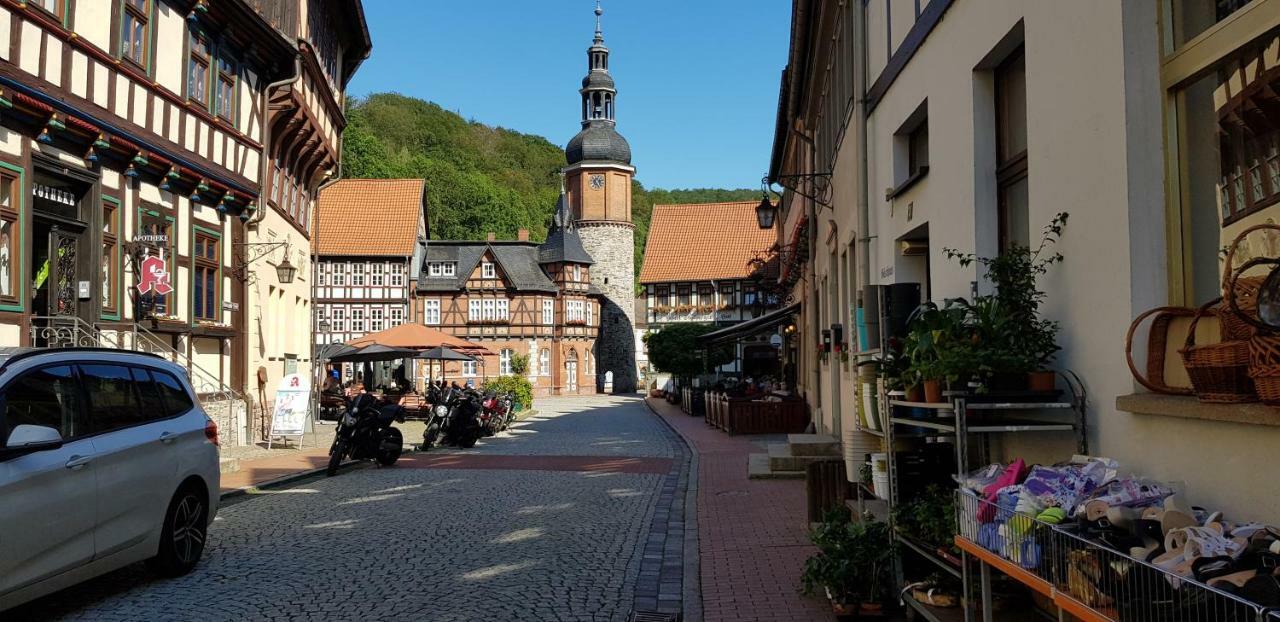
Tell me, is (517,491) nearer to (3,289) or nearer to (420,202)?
(3,289)

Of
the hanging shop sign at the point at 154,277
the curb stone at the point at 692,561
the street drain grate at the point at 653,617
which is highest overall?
the hanging shop sign at the point at 154,277

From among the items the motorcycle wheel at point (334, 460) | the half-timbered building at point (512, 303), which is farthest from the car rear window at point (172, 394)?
the half-timbered building at point (512, 303)

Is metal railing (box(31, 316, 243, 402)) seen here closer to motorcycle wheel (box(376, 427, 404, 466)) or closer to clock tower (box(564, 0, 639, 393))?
motorcycle wheel (box(376, 427, 404, 466))

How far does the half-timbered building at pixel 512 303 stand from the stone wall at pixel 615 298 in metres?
4.45

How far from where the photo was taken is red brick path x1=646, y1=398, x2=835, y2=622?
6.52 meters

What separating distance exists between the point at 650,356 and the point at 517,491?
1751 inches

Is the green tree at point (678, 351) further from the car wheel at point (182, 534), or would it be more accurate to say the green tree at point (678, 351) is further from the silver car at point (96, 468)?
the silver car at point (96, 468)

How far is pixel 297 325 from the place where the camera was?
90.6ft

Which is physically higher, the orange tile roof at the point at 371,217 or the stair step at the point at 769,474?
the orange tile roof at the point at 371,217

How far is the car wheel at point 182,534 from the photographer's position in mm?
7438

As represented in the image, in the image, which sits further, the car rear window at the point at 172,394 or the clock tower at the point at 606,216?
the clock tower at the point at 606,216

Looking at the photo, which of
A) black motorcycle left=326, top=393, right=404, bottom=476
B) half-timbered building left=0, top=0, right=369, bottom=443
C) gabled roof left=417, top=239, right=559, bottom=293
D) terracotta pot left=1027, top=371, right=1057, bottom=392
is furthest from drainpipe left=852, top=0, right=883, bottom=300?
gabled roof left=417, top=239, right=559, bottom=293

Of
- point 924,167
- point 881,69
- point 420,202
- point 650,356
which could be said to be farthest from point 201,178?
point 420,202

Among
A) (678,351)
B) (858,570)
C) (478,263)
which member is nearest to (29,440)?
(858,570)
